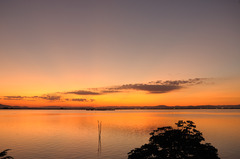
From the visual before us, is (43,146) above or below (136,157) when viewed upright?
below

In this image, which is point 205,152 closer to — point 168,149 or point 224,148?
point 168,149

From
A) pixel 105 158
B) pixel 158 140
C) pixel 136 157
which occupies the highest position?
pixel 158 140

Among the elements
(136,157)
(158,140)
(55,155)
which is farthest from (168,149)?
(55,155)

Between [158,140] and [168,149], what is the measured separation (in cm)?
90

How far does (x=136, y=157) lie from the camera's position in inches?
533

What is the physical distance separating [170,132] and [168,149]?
1.18 m

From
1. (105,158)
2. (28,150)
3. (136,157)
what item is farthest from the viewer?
(28,150)

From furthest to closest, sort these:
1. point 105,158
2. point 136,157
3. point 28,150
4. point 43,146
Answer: point 43,146, point 28,150, point 105,158, point 136,157

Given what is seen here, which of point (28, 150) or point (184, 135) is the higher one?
point (184, 135)

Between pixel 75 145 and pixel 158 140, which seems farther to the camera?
pixel 75 145

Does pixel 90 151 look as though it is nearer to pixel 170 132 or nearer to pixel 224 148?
pixel 224 148

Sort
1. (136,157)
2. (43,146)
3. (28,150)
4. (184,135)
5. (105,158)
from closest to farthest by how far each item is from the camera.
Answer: (136,157) → (184,135) → (105,158) → (28,150) → (43,146)

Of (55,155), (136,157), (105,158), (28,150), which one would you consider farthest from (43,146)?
(136,157)

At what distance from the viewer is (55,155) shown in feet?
134
